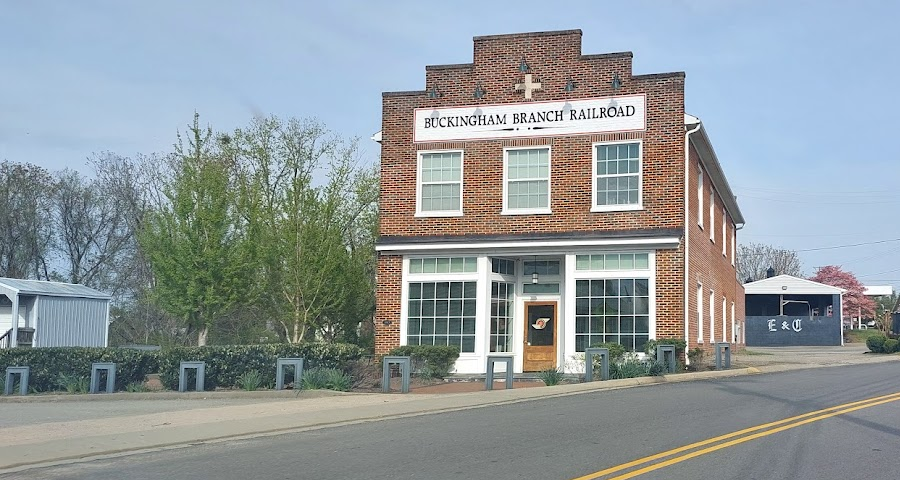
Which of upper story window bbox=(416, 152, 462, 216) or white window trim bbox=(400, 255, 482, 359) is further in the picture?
upper story window bbox=(416, 152, 462, 216)

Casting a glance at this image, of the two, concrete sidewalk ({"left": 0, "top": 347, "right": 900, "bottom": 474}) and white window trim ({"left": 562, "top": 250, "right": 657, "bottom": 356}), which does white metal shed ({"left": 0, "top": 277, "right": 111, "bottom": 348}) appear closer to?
concrete sidewalk ({"left": 0, "top": 347, "right": 900, "bottom": 474})

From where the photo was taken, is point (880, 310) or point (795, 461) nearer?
point (795, 461)

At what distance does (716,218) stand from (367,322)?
1276 centimetres

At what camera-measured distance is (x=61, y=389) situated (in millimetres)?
21312

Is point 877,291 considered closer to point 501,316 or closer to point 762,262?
point 762,262

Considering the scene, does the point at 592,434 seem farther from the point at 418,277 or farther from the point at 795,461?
the point at 418,277

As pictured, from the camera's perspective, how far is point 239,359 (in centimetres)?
2017

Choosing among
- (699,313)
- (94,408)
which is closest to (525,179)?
(699,313)

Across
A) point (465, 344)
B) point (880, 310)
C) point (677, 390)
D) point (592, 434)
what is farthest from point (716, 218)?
point (880, 310)

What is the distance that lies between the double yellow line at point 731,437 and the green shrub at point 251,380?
1090 cm

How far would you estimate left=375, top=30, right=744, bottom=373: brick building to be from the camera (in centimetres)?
2294

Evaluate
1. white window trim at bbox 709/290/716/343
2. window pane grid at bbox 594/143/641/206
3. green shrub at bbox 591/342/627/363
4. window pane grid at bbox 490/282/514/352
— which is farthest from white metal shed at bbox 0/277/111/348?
white window trim at bbox 709/290/716/343

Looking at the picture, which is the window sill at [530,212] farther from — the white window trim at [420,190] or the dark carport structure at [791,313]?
the dark carport structure at [791,313]

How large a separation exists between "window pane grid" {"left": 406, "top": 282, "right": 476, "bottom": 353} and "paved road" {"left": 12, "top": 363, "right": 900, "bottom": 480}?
8.03 metres
